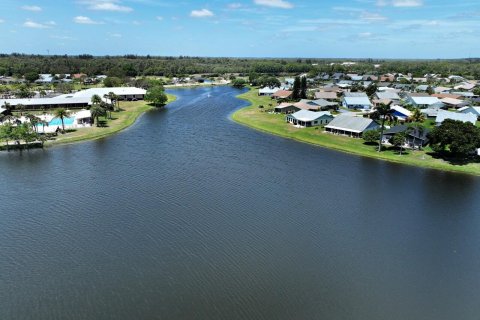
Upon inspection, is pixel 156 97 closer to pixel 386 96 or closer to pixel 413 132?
pixel 386 96

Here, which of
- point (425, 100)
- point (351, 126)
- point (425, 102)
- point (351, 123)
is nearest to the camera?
point (351, 126)

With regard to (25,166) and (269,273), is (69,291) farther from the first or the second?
(25,166)

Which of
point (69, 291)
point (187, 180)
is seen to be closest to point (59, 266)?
point (69, 291)

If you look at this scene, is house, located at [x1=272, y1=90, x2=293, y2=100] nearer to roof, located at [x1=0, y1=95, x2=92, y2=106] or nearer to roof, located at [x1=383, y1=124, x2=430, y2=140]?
roof, located at [x1=0, y1=95, x2=92, y2=106]

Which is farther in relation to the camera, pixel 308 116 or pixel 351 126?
pixel 308 116

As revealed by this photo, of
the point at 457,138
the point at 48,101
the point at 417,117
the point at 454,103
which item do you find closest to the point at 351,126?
the point at 417,117
